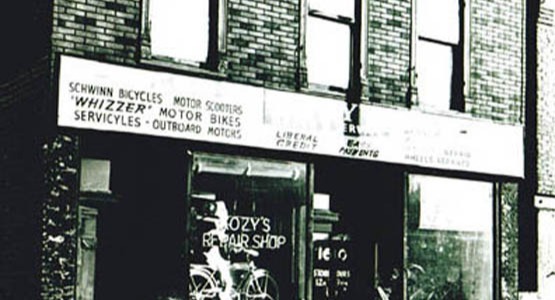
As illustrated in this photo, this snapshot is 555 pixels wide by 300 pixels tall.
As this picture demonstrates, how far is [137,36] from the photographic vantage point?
467 inches

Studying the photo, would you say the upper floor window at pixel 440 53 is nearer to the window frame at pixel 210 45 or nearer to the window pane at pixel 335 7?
the window pane at pixel 335 7

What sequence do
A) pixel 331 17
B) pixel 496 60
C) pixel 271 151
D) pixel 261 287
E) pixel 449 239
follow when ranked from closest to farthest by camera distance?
pixel 261 287
pixel 271 151
pixel 331 17
pixel 449 239
pixel 496 60

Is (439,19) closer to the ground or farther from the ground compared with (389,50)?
farther from the ground

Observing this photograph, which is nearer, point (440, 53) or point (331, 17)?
point (331, 17)

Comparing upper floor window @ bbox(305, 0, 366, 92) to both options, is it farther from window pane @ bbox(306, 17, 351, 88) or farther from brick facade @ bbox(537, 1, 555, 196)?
brick facade @ bbox(537, 1, 555, 196)

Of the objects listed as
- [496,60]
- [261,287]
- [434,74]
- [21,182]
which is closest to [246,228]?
[261,287]

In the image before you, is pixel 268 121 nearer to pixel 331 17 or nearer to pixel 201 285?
pixel 331 17

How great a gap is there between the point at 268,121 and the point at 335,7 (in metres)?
2.20

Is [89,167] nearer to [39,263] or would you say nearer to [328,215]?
[39,263]

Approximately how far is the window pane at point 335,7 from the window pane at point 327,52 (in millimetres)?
147

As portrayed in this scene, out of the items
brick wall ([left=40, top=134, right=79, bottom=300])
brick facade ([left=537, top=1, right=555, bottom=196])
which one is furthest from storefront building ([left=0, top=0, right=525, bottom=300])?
brick facade ([left=537, top=1, right=555, bottom=196])

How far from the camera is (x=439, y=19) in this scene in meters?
15.0

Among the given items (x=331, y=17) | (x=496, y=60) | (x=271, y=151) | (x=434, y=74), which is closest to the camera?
(x=271, y=151)

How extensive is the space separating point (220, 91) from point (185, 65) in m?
0.52
